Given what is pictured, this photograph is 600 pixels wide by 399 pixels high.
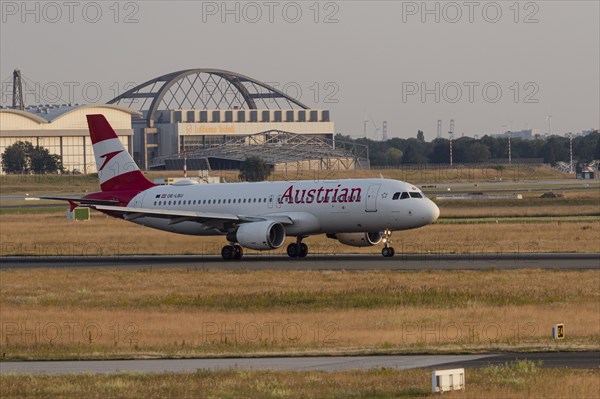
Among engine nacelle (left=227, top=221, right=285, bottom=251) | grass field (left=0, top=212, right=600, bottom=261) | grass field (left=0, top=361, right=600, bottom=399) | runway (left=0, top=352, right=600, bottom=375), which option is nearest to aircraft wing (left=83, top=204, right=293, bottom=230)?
engine nacelle (left=227, top=221, right=285, bottom=251)

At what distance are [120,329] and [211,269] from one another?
63.0 feet

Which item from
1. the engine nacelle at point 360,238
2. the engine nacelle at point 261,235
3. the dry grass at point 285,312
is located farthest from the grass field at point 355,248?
the dry grass at point 285,312

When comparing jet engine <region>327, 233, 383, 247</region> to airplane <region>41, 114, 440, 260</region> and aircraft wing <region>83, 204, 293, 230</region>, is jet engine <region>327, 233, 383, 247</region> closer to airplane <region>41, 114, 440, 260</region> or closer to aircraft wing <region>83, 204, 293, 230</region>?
airplane <region>41, 114, 440, 260</region>

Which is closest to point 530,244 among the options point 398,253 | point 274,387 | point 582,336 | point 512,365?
point 398,253

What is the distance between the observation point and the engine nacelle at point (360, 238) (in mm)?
65312

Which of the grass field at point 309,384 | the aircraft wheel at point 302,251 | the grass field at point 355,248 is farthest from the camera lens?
the grass field at point 355,248

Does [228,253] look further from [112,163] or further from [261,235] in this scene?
[112,163]

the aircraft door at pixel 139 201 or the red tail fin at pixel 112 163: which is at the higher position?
the red tail fin at pixel 112 163

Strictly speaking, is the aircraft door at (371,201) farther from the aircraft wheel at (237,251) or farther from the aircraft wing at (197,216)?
the aircraft wheel at (237,251)

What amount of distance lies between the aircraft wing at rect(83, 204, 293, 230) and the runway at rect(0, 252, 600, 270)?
6.65 ft

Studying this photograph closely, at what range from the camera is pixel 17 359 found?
3278 cm

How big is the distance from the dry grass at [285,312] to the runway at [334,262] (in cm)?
326

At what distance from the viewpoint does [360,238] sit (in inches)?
2574

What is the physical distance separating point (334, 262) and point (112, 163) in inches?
709
